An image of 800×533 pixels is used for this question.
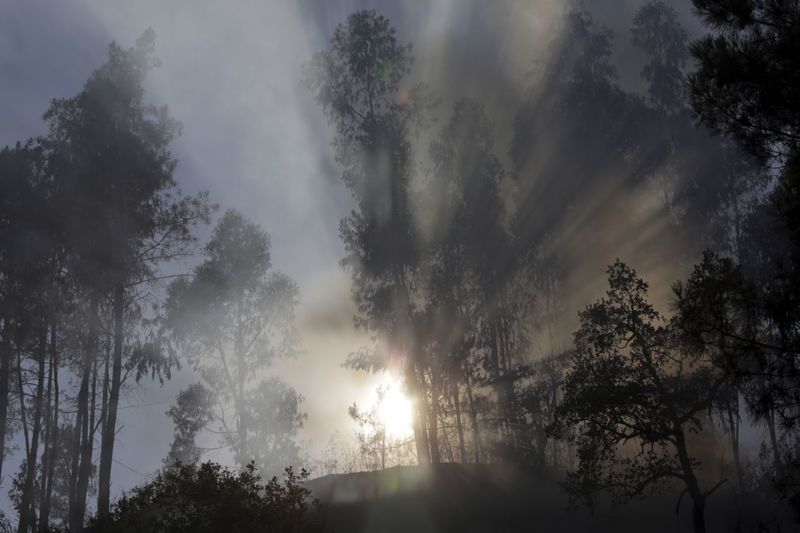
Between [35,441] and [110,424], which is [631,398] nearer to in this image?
[110,424]

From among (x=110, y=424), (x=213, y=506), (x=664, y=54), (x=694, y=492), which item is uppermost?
(x=664, y=54)

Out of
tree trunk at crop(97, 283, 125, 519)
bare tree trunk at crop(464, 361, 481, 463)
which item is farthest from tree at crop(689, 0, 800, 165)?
bare tree trunk at crop(464, 361, 481, 463)

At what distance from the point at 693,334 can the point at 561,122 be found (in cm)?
2369

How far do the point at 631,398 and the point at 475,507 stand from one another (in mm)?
Answer: 7542

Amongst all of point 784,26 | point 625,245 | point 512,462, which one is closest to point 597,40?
point 625,245

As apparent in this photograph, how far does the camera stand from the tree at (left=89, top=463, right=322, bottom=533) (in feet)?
36.9

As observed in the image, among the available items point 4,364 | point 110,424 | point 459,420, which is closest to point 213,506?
point 110,424

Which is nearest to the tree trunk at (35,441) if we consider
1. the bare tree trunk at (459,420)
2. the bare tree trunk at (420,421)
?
the bare tree trunk at (420,421)

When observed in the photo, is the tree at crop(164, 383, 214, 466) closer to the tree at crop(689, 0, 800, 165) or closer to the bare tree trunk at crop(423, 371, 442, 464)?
the bare tree trunk at crop(423, 371, 442, 464)

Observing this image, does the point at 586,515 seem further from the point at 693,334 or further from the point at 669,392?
the point at 693,334

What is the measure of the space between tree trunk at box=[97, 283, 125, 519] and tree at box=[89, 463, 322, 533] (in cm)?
467

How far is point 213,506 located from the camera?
37.9 feet

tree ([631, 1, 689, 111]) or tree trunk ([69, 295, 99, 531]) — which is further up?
tree ([631, 1, 689, 111])

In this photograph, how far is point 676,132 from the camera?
29.8 m
